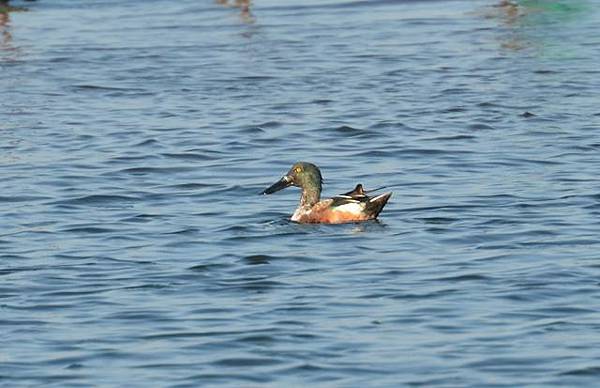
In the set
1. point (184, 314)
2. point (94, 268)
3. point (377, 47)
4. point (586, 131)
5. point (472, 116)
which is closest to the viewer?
point (184, 314)

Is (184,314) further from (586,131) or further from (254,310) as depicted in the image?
(586,131)

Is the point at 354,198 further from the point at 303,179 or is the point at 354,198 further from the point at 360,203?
the point at 303,179

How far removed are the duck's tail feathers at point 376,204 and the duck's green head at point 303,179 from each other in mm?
754

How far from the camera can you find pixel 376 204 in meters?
17.5

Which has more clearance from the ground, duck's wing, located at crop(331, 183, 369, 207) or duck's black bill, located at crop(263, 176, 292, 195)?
duck's wing, located at crop(331, 183, 369, 207)

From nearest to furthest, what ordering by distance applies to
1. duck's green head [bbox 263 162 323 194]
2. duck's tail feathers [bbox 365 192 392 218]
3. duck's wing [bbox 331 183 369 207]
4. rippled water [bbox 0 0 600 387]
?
1. rippled water [bbox 0 0 600 387]
2. duck's tail feathers [bbox 365 192 392 218]
3. duck's wing [bbox 331 183 369 207]
4. duck's green head [bbox 263 162 323 194]

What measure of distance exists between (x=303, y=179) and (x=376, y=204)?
1166 mm

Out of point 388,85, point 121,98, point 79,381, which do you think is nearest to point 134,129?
point 121,98

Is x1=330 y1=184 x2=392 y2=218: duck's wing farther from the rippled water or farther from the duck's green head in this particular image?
the duck's green head

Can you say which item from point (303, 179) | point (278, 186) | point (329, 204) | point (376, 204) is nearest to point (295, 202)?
point (278, 186)

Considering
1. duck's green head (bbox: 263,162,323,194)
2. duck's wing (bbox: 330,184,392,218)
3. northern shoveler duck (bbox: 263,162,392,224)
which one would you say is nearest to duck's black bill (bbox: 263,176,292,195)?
duck's green head (bbox: 263,162,323,194)

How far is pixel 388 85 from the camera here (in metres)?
29.3

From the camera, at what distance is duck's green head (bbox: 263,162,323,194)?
Answer: 59.9ft

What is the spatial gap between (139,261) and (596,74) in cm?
1506
